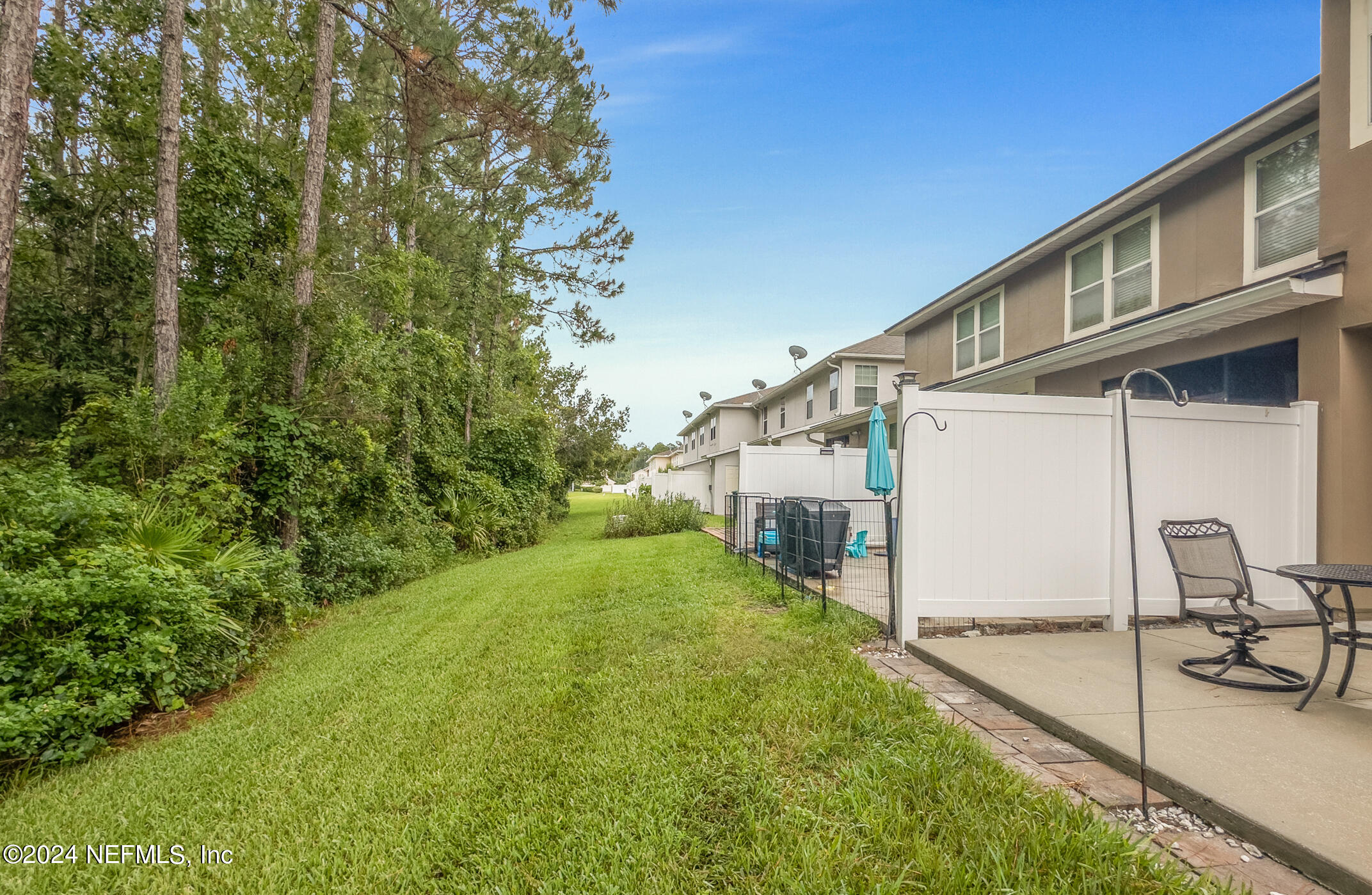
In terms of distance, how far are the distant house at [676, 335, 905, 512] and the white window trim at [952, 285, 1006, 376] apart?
155cm

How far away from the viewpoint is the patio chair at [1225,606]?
3.44 meters

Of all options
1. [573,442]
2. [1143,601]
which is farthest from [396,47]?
[573,442]

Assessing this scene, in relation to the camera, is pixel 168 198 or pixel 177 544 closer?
pixel 177 544

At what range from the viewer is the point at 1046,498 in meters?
4.83

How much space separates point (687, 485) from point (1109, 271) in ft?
67.7

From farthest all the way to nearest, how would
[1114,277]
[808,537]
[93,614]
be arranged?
[1114,277] → [808,537] → [93,614]

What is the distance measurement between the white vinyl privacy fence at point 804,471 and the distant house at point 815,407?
1417 millimetres

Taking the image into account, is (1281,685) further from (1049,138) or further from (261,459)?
(1049,138)

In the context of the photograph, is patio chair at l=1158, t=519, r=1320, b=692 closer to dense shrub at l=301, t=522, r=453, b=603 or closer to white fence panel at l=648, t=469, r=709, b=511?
dense shrub at l=301, t=522, r=453, b=603

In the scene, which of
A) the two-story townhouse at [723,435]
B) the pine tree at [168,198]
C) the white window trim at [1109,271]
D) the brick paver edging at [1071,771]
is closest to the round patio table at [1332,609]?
the brick paver edging at [1071,771]

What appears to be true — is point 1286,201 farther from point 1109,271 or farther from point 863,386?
point 863,386

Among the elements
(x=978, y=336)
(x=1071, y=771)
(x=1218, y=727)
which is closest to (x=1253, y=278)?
(x=978, y=336)

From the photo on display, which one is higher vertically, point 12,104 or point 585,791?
point 12,104

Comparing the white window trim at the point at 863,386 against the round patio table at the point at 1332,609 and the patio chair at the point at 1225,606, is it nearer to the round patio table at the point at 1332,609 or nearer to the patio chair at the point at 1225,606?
the patio chair at the point at 1225,606
